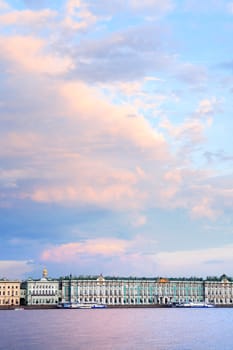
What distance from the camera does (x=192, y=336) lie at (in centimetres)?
6562

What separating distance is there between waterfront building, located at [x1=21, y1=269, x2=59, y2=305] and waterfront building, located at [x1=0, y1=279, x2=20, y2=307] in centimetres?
200

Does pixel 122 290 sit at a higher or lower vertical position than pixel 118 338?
higher

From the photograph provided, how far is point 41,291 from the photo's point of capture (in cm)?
16125

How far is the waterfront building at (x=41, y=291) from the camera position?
161m

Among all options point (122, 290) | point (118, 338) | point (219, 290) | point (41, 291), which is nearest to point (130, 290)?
point (122, 290)

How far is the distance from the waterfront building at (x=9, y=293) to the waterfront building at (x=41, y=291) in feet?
6.57

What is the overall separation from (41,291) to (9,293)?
270 inches

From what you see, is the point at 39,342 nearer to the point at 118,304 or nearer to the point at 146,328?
the point at 146,328

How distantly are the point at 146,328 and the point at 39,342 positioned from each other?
20137mm

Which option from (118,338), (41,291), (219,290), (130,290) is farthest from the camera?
(219,290)

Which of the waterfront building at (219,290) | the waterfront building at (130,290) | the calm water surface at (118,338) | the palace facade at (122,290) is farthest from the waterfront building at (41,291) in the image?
the calm water surface at (118,338)

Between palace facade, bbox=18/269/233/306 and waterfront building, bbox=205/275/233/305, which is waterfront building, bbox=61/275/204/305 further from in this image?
waterfront building, bbox=205/275/233/305

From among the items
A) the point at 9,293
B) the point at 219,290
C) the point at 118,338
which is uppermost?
the point at 219,290

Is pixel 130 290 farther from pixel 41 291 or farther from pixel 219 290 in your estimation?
pixel 219 290
